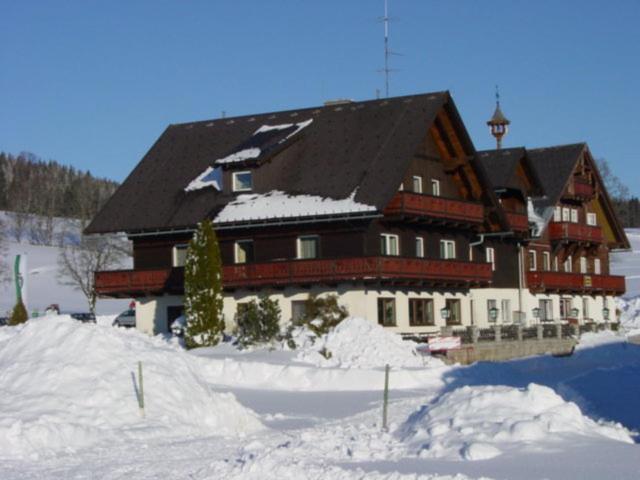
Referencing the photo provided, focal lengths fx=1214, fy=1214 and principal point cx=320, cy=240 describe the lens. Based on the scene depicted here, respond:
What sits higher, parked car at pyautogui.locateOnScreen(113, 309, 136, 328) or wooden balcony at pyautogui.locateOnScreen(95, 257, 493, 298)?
wooden balcony at pyautogui.locateOnScreen(95, 257, 493, 298)

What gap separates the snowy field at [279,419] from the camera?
17734mm

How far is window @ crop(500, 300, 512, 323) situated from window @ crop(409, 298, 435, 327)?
25.0 ft

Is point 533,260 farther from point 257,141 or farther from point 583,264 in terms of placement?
point 257,141

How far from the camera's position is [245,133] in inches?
2057

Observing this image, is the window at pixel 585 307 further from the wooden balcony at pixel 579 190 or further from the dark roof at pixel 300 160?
Result: the dark roof at pixel 300 160

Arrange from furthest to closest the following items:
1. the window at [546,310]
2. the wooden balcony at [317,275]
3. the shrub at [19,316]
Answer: the window at [546,310] < the wooden balcony at [317,275] < the shrub at [19,316]

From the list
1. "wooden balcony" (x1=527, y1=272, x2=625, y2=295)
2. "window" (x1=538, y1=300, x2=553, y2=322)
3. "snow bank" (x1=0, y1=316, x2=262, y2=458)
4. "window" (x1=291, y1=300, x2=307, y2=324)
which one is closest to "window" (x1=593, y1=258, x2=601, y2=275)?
"wooden balcony" (x1=527, y1=272, x2=625, y2=295)

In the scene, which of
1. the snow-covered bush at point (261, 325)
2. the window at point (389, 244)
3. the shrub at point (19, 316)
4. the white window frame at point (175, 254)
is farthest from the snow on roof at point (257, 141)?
the shrub at point (19, 316)

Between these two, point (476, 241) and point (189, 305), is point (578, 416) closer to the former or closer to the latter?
point (189, 305)

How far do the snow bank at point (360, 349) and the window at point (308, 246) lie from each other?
6.09 metres

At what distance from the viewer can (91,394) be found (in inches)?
946

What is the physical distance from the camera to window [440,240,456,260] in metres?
50.2

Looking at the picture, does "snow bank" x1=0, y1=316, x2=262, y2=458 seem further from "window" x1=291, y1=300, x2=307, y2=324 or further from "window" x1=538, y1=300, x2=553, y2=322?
"window" x1=538, y1=300, x2=553, y2=322

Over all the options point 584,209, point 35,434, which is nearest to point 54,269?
point 584,209
